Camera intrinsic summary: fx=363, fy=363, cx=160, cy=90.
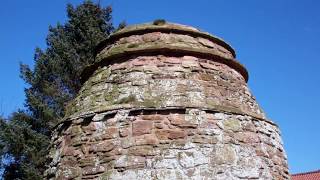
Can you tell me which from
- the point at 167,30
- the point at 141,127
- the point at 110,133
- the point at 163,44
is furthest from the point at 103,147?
the point at 167,30

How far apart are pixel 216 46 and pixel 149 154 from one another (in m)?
2.02

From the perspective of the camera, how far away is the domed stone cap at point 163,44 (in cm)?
460

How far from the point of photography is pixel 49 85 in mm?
16031

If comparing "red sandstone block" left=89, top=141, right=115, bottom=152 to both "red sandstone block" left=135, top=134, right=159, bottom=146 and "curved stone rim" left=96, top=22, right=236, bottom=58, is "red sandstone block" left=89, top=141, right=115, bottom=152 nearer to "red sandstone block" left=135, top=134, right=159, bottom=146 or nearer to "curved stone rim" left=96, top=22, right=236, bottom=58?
"red sandstone block" left=135, top=134, right=159, bottom=146

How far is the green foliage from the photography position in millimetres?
14641

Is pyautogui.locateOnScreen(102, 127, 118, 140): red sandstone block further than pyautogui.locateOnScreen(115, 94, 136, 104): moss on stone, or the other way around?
pyautogui.locateOnScreen(115, 94, 136, 104): moss on stone

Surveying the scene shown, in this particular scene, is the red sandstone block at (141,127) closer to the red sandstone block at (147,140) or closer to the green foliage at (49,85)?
the red sandstone block at (147,140)

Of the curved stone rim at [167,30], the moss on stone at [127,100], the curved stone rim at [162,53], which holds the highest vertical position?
the curved stone rim at [167,30]

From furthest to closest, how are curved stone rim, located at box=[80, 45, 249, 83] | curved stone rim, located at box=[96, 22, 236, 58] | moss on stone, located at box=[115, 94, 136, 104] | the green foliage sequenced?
the green foliage < curved stone rim, located at box=[96, 22, 236, 58] < curved stone rim, located at box=[80, 45, 249, 83] < moss on stone, located at box=[115, 94, 136, 104]

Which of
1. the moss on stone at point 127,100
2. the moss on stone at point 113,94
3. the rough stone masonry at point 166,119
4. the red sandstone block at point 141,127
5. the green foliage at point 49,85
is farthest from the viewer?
the green foliage at point 49,85

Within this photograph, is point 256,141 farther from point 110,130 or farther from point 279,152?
point 110,130

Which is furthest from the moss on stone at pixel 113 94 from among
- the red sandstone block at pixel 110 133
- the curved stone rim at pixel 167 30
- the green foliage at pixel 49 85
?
the green foliage at pixel 49 85

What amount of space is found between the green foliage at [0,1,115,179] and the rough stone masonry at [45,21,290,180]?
10035mm

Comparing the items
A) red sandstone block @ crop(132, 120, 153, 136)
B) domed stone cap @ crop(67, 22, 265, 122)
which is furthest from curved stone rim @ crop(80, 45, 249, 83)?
red sandstone block @ crop(132, 120, 153, 136)
